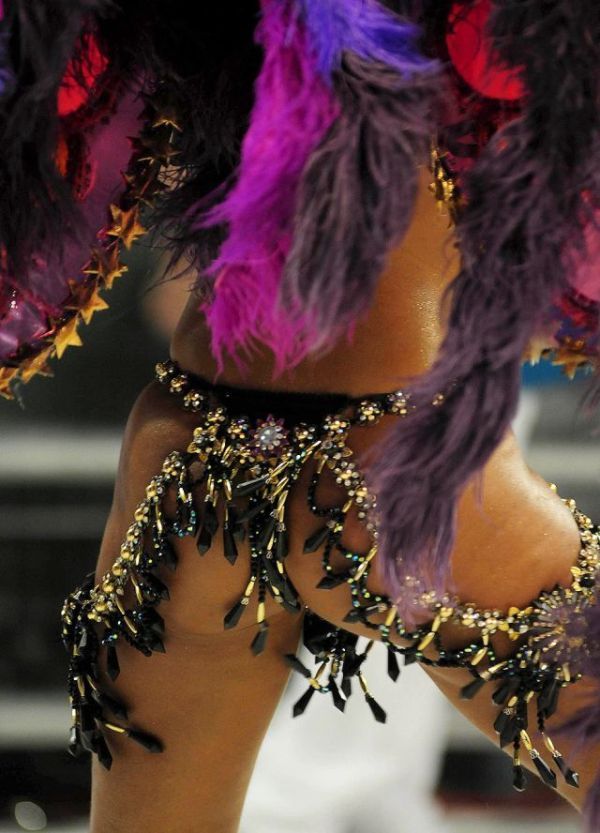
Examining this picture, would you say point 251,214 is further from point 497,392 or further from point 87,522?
point 87,522

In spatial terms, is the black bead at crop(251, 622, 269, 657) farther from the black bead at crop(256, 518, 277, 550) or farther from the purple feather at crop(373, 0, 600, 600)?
the purple feather at crop(373, 0, 600, 600)

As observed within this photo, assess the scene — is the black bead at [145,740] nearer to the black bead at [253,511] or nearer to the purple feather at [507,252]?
the black bead at [253,511]

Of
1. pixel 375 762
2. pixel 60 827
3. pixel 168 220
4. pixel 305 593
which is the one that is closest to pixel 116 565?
pixel 305 593

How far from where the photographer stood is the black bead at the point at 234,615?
0.76 meters

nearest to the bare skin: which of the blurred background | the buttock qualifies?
the buttock

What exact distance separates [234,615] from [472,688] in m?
0.16

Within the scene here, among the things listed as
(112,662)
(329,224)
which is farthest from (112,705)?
(329,224)

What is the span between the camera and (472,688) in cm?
73

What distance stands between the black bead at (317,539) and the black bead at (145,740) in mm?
221

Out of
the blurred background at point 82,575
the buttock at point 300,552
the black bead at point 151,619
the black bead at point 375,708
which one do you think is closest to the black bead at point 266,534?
the buttock at point 300,552

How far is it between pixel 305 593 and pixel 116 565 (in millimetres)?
137

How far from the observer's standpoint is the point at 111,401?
1670 millimetres

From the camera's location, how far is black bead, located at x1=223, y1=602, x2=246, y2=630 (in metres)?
0.76

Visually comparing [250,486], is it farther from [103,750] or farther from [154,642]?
[103,750]
